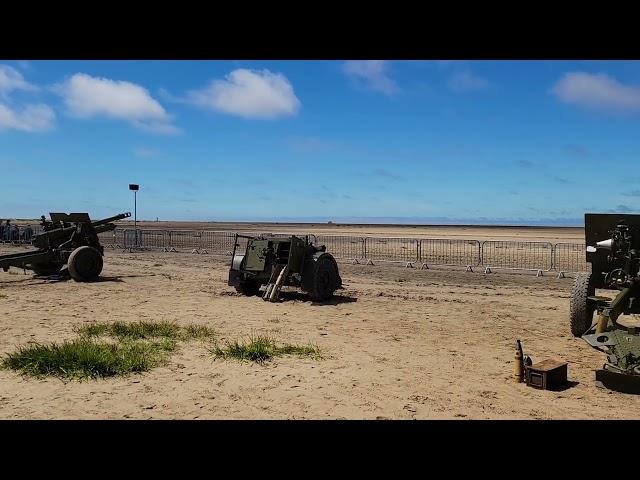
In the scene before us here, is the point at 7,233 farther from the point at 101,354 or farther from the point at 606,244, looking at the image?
the point at 606,244

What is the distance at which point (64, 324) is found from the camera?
1000 cm

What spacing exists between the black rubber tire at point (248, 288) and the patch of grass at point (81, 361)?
588 cm

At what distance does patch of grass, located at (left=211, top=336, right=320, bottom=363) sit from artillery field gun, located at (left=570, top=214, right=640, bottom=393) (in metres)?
3.97

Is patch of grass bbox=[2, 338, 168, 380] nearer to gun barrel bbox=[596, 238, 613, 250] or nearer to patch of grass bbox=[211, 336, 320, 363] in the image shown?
patch of grass bbox=[211, 336, 320, 363]

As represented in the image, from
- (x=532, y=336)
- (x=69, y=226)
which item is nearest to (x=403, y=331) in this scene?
(x=532, y=336)

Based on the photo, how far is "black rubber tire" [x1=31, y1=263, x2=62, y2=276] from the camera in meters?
16.9

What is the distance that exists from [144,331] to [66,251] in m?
9.12

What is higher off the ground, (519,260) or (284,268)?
(284,268)

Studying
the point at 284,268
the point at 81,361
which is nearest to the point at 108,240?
the point at 284,268

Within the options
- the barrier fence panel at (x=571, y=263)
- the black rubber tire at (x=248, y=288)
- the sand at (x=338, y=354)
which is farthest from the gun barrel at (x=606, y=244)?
the barrier fence panel at (x=571, y=263)

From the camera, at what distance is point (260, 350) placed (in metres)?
7.66

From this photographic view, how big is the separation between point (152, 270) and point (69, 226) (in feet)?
12.1

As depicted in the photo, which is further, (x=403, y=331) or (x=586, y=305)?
(x=403, y=331)
